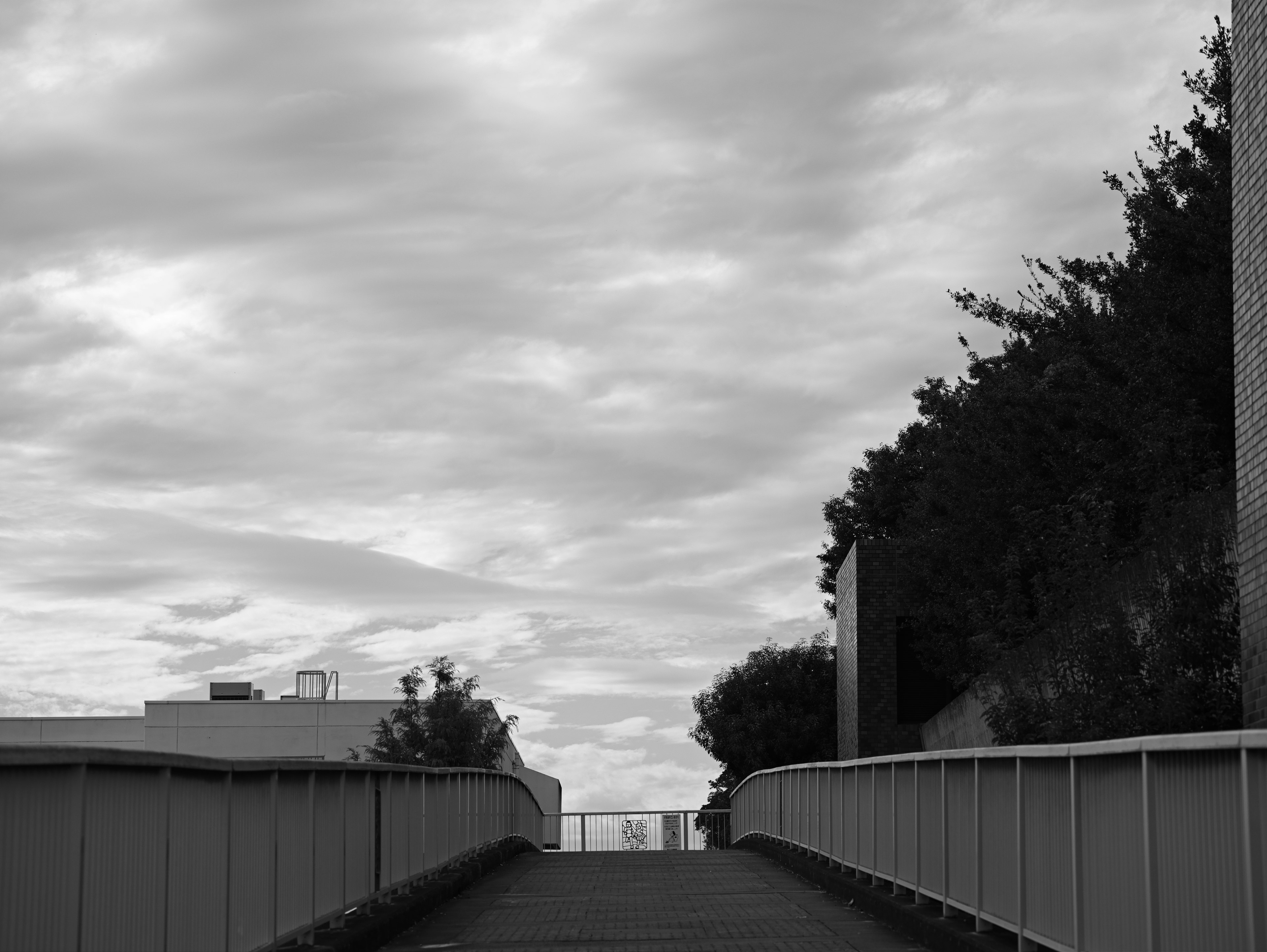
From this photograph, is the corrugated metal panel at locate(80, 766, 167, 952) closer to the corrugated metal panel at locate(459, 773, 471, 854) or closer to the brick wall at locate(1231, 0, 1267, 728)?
the brick wall at locate(1231, 0, 1267, 728)

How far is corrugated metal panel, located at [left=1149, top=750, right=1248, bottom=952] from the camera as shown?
667cm

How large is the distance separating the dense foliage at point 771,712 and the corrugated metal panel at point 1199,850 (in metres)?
49.4

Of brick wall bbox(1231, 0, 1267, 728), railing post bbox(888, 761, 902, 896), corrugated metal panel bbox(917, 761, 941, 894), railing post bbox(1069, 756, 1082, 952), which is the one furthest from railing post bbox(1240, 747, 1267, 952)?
railing post bbox(888, 761, 902, 896)

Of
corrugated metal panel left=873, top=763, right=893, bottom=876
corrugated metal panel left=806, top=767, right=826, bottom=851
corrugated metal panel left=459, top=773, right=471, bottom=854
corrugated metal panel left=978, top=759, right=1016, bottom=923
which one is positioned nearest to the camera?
corrugated metal panel left=978, top=759, right=1016, bottom=923

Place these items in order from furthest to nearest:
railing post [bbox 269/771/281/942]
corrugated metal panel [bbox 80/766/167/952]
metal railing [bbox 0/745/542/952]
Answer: railing post [bbox 269/771/281/942]
corrugated metal panel [bbox 80/766/167/952]
metal railing [bbox 0/745/542/952]

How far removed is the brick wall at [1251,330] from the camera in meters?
13.6

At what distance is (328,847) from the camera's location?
11.5m

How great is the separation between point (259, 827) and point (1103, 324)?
2061 cm

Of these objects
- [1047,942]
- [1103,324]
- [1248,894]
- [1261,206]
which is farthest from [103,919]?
[1103,324]

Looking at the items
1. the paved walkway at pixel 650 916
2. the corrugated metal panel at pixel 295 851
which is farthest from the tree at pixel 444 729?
the corrugated metal panel at pixel 295 851

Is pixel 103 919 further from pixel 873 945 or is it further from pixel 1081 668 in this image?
pixel 1081 668

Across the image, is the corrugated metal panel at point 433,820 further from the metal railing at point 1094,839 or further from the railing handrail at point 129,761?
the railing handrail at point 129,761

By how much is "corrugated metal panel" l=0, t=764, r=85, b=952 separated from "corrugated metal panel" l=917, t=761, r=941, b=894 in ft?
25.4

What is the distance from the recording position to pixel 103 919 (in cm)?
672
